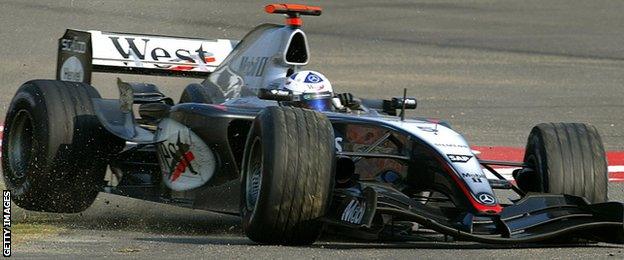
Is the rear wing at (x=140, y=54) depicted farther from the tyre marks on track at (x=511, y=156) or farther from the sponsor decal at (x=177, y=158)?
the tyre marks on track at (x=511, y=156)

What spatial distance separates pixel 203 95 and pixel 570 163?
2.87m

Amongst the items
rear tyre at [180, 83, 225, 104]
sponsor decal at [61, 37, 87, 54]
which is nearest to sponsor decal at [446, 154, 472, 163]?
rear tyre at [180, 83, 225, 104]

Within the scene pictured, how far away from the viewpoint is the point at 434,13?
22.3m

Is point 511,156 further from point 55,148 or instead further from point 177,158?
point 55,148

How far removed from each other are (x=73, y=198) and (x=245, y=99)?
4.47ft

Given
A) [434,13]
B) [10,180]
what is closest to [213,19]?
[434,13]

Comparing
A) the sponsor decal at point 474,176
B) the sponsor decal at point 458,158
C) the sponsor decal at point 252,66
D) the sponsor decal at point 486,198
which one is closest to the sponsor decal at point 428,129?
the sponsor decal at point 458,158

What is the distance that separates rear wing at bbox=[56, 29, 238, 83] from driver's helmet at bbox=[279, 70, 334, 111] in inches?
75.6

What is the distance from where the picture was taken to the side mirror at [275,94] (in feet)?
31.2

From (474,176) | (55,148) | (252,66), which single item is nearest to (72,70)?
(55,148)

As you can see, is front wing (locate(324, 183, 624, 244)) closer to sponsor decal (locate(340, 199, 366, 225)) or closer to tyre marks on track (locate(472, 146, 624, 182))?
sponsor decal (locate(340, 199, 366, 225))

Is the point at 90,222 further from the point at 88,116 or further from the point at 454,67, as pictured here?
the point at 454,67

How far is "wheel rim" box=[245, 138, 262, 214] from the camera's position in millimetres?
8473

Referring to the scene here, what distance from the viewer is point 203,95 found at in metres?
10.7
